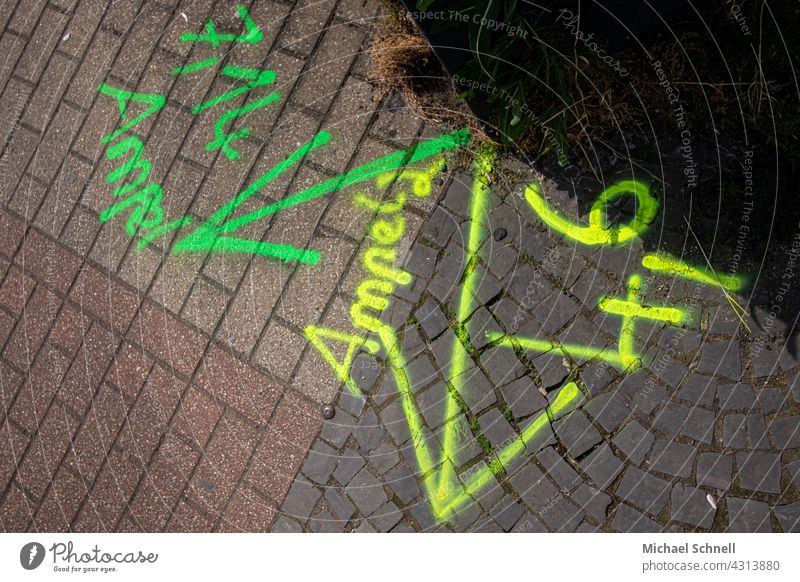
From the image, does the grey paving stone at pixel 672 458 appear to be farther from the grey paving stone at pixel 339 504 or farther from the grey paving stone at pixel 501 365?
the grey paving stone at pixel 339 504

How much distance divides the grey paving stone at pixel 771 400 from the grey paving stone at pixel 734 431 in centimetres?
10

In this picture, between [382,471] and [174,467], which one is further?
[174,467]

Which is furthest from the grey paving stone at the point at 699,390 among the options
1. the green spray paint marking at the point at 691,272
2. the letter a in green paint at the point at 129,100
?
the letter a in green paint at the point at 129,100

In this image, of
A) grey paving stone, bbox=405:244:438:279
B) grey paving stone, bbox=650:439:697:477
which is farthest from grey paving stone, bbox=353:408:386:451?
grey paving stone, bbox=650:439:697:477

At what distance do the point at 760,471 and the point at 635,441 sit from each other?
1.79 ft

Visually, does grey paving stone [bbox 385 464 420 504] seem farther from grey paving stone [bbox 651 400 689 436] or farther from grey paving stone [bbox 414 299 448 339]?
grey paving stone [bbox 651 400 689 436]

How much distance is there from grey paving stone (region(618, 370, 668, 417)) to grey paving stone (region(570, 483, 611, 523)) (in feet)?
1.44

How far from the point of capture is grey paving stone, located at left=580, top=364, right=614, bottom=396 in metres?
3.26

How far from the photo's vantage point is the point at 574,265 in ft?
10.9

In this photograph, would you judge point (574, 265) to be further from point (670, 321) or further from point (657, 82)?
point (657, 82)

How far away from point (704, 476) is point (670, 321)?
0.73 metres

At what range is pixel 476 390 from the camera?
3.46m

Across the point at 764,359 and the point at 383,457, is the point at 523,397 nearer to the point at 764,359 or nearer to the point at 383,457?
the point at 383,457
